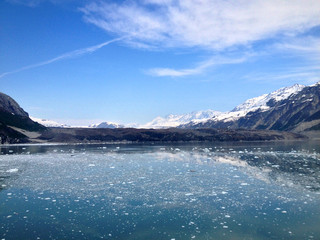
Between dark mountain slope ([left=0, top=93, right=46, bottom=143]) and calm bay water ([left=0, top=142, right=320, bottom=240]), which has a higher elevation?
dark mountain slope ([left=0, top=93, right=46, bottom=143])

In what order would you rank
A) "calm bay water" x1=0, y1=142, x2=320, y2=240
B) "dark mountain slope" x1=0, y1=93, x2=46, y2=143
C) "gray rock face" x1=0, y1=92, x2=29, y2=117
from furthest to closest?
"gray rock face" x1=0, y1=92, x2=29, y2=117, "dark mountain slope" x1=0, y1=93, x2=46, y2=143, "calm bay water" x1=0, y1=142, x2=320, y2=240

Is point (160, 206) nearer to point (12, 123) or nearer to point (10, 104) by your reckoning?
point (12, 123)

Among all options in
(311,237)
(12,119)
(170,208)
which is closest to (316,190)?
(311,237)

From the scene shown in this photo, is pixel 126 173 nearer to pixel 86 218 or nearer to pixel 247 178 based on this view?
pixel 247 178

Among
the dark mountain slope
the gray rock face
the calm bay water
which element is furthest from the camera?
the gray rock face

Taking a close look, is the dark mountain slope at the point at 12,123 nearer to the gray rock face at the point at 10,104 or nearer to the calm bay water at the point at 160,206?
the gray rock face at the point at 10,104

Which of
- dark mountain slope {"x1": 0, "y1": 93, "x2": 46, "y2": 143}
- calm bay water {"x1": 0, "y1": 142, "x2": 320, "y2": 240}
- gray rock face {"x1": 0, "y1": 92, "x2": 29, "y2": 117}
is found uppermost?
gray rock face {"x1": 0, "y1": 92, "x2": 29, "y2": 117}

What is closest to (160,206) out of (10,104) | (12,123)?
(12,123)

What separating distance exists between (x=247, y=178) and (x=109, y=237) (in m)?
14.8

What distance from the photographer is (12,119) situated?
12825 centimetres

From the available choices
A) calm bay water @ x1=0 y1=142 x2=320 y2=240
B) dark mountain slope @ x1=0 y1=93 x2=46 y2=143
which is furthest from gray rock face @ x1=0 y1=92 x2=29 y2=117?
calm bay water @ x1=0 y1=142 x2=320 y2=240

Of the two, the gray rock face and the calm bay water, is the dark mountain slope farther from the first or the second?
the calm bay water

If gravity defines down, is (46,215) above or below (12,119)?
below

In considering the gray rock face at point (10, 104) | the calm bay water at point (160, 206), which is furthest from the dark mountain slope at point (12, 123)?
the calm bay water at point (160, 206)
